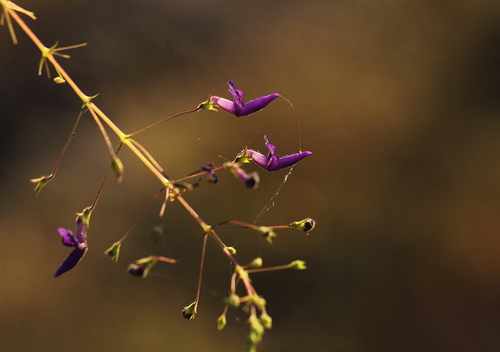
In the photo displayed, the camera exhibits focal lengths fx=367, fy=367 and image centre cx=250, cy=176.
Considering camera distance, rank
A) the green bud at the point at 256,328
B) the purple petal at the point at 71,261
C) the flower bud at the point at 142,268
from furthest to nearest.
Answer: the purple petal at the point at 71,261, the flower bud at the point at 142,268, the green bud at the point at 256,328

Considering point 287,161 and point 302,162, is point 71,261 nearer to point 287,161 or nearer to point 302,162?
point 287,161

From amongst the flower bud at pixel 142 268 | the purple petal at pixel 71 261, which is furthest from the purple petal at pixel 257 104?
the purple petal at pixel 71 261

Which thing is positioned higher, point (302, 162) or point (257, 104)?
point (257, 104)

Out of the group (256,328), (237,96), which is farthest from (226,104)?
(256,328)

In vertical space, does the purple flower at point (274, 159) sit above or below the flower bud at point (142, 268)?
above

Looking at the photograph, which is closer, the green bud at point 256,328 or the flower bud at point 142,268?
the green bud at point 256,328

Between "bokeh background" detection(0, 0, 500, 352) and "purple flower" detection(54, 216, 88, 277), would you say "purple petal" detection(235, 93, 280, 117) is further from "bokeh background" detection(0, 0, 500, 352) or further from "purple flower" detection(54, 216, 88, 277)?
"bokeh background" detection(0, 0, 500, 352)

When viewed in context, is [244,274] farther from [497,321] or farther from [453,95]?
[497,321]

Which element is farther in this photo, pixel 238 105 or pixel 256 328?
pixel 238 105

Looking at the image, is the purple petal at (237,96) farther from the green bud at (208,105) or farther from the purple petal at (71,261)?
the purple petal at (71,261)
